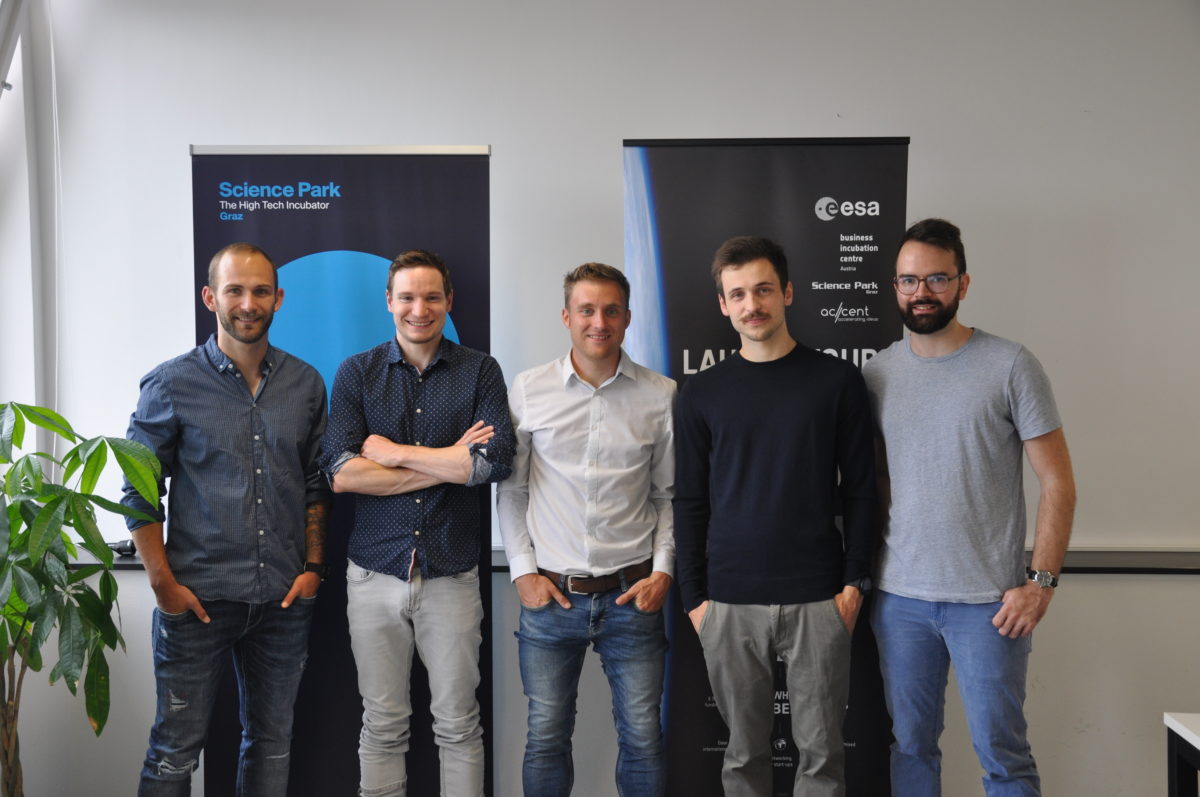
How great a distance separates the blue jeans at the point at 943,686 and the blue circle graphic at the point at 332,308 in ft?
6.03

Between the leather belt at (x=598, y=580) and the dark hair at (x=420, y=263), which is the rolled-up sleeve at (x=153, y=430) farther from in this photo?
the leather belt at (x=598, y=580)

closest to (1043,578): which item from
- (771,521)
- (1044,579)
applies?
(1044,579)

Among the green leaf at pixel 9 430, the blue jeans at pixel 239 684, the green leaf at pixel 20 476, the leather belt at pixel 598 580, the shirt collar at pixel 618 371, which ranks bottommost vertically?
the blue jeans at pixel 239 684

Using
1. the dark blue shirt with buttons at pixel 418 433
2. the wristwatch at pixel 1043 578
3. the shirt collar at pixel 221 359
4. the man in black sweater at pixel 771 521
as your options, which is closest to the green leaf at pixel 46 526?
the shirt collar at pixel 221 359

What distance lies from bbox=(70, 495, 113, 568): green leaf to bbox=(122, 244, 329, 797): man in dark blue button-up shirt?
18 centimetres

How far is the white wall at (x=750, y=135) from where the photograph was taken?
10.3 ft

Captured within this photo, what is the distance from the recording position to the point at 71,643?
2154 mm

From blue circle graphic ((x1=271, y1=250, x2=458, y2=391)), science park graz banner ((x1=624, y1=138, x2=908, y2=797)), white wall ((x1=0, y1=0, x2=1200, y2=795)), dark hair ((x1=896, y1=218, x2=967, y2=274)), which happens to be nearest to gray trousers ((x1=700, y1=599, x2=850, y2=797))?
science park graz banner ((x1=624, y1=138, x2=908, y2=797))

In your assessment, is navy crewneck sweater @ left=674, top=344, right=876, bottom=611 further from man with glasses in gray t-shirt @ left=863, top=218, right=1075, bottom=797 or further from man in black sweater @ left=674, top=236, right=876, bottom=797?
man with glasses in gray t-shirt @ left=863, top=218, right=1075, bottom=797

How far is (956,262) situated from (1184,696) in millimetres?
2103

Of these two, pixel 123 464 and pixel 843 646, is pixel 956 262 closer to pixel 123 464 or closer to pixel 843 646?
pixel 843 646

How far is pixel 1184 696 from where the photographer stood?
3.14 meters

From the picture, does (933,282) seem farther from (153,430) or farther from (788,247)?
(153,430)

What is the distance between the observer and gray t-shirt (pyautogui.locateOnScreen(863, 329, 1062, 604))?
2229 millimetres
